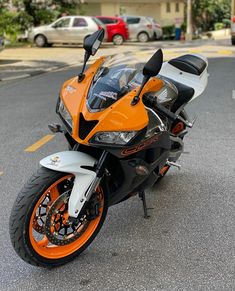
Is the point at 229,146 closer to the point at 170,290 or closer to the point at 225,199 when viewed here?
the point at 225,199

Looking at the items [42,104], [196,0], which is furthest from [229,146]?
[196,0]

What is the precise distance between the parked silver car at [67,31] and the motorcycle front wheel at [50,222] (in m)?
20.1

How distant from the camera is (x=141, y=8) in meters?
40.6

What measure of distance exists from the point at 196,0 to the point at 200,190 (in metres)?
37.2

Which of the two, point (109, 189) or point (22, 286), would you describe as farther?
point (109, 189)

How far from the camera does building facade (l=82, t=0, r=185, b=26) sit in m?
36.4

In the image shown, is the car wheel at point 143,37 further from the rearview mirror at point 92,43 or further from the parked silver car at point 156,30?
the rearview mirror at point 92,43

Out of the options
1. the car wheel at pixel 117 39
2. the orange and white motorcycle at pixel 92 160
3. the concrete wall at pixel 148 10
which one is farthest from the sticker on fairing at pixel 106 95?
the concrete wall at pixel 148 10

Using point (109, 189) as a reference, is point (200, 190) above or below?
below

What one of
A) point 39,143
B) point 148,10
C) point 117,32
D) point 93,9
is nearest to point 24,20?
point 117,32

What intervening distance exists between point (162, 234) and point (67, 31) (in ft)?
67.2

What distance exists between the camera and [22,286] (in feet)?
10.2

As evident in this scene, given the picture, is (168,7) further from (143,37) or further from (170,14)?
(143,37)

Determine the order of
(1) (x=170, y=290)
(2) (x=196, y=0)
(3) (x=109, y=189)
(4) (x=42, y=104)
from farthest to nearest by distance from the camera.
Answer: (2) (x=196, y=0)
(4) (x=42, y=104)
(3) (x=109, y=189)
(1) (x=170, y=290)
